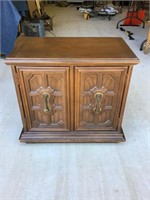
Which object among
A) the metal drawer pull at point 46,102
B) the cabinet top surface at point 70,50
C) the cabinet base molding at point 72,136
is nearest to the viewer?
the cabinet top surface at point 70,50

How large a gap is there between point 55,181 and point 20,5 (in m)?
3.26

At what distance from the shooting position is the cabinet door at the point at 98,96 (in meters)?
1.05

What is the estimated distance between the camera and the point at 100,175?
1.12m

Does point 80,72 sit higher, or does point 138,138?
point 80,72

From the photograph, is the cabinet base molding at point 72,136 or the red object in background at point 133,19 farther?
the red object in background at point 133,19

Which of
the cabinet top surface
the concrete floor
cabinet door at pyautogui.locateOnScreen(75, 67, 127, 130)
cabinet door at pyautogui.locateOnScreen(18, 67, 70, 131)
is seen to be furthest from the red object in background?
cabinet door at pyautogui.locateOnScreen(18, 67, 70, 131)

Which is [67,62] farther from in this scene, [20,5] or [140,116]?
[20,5]

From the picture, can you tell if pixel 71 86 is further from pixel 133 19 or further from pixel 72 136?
pixel 133 19

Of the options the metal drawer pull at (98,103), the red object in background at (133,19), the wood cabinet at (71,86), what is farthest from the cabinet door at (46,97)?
the red object in background at (133,19)

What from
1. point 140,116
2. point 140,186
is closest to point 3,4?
point 140,116

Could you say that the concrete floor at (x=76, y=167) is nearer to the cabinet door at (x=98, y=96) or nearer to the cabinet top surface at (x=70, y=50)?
the cabinet door at (x=98, y=96)

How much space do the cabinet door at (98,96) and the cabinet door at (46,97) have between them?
0.08 m

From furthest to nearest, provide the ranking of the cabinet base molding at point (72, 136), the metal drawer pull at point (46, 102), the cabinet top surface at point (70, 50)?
the cabinet base molding at point (72, 136) → the metal drawer pull at point (46, 102) → the cabinet top surface at point (70, 50)

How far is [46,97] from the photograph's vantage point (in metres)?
1.12
